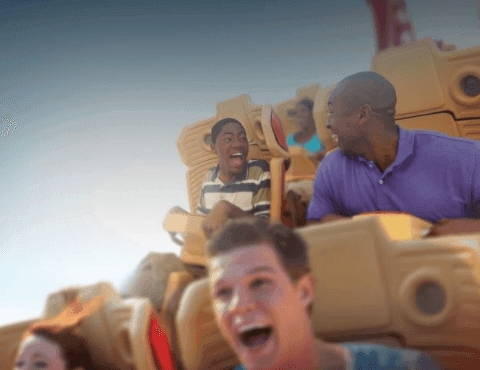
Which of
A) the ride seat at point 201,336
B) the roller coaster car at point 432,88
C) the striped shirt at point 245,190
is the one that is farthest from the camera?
the striped shirt at point 245,190

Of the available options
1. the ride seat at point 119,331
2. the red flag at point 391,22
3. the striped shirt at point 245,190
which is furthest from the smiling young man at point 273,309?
the red flag at point 391,22

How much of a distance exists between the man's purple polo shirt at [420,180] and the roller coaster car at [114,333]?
422mm

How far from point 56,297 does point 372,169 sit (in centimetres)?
64

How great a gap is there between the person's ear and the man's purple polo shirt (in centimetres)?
29

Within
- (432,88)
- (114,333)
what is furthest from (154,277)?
(432,88)

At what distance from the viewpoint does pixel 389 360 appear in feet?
1.79

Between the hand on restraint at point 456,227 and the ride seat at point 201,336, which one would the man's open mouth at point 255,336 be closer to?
the ride seat at point 201,336

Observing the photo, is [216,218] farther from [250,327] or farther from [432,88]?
[432,88]

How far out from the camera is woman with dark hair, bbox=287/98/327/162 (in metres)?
1.45

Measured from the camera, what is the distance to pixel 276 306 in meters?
0.55

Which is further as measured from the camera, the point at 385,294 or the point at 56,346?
the point at 56,346

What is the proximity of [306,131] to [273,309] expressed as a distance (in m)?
1.02

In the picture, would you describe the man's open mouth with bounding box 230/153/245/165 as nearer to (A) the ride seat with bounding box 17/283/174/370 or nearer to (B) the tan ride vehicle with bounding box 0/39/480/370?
(B) the tan ride vehicle with bounding box 0/39/480/370

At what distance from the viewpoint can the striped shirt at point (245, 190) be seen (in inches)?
41.6
